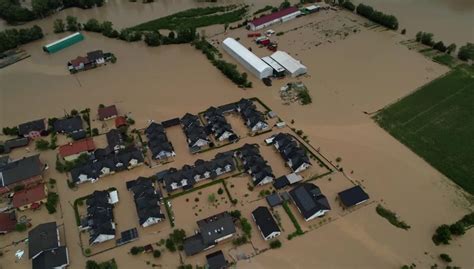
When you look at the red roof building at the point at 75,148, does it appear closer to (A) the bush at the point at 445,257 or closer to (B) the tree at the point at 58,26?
(B) the tree at the point at 58,26

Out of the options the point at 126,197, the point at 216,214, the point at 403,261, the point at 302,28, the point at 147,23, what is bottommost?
the point at 403,261

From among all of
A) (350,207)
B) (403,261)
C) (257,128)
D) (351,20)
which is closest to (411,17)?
(351,20)

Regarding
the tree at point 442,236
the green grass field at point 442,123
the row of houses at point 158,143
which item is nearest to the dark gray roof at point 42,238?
the row of houses at point 158,143

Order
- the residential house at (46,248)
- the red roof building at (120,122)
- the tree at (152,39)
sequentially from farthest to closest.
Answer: the tree at (152,39)
the red roof building at (120,122)
the residential house at (46,248)

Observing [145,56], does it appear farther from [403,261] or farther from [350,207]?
[403,261]

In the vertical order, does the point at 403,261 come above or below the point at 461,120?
below

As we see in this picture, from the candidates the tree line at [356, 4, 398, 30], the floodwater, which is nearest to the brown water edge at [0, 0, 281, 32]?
the tree line at [356, 4, 398, 30]
